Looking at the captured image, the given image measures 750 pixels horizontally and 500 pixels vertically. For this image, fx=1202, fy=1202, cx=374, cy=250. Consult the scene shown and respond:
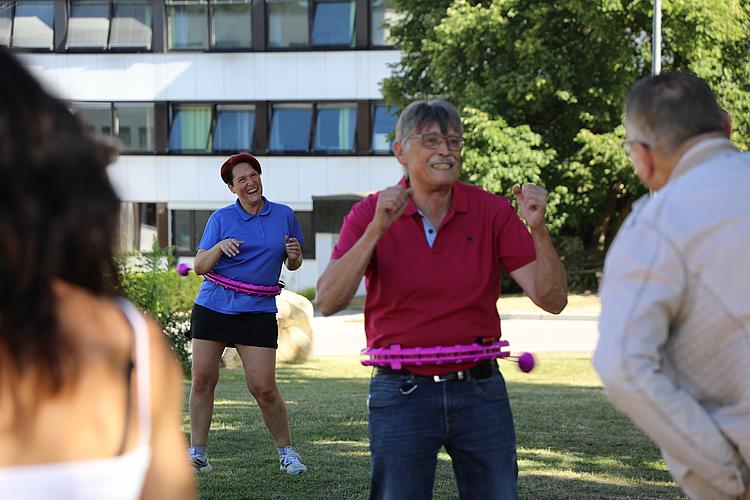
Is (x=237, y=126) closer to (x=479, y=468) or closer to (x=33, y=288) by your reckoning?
(x=479, y=468)

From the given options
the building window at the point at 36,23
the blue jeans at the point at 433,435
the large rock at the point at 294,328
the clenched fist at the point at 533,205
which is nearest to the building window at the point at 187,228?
the building window at the point at 36,23

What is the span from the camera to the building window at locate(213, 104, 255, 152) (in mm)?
38531

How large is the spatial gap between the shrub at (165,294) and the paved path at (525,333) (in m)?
3.14

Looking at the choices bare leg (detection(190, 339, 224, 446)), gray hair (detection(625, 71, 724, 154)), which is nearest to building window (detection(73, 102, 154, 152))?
bare leg (detection(190, 339, 224, 446))

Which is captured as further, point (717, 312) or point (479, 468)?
point (479, 468)

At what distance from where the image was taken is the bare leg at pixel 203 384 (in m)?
8.31

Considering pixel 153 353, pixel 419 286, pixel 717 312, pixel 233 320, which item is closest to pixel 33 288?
pixel 153 353

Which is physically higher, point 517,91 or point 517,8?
point 517,8

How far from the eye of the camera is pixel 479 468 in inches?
180

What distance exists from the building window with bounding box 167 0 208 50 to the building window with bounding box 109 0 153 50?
0.71 metres

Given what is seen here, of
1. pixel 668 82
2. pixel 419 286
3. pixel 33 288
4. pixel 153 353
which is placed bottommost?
pixel 419 286

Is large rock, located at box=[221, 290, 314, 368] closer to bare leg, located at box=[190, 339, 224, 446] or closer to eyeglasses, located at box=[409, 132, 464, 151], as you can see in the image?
bare leg, located at box=[190, 339, 224, 446]

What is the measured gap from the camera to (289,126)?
126 ft

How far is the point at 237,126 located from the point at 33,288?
122 feet
